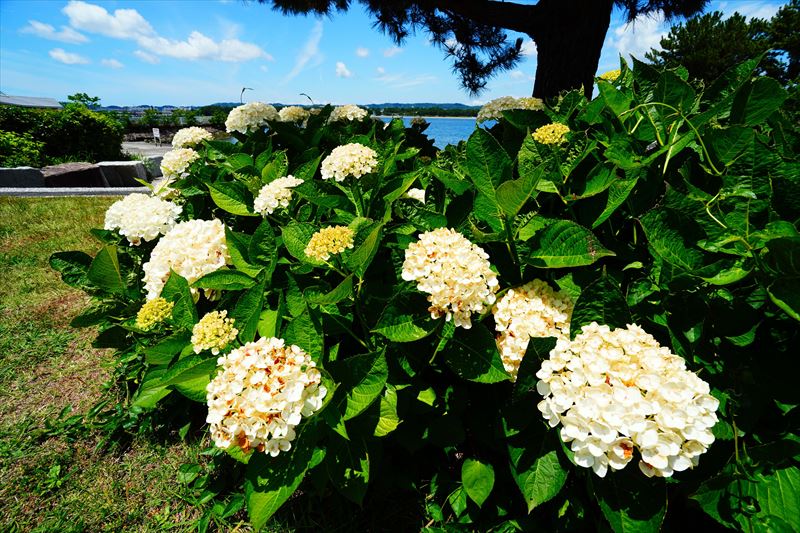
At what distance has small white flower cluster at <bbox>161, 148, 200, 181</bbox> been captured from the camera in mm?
2525

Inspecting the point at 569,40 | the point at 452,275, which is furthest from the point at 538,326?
the point at 569,40

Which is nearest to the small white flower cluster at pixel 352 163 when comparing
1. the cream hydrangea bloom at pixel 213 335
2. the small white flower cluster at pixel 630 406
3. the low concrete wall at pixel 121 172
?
the cream hydrangea bloom at pixel 213 335

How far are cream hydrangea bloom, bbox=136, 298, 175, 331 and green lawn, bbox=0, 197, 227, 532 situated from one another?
871 mm

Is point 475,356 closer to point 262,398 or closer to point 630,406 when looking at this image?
point 630,406

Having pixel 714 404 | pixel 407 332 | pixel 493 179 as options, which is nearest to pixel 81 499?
pixel 407 332

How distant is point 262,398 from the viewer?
0.97m

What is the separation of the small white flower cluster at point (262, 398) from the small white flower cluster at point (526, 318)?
55 cm

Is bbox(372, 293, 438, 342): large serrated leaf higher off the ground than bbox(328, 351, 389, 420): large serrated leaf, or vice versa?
bbox(372, 293, 438, 342): large serrated leaf

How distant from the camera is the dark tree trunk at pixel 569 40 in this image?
5160mm

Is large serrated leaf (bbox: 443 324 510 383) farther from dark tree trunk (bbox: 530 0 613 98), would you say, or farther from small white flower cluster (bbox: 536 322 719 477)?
dark tree trunk (bbox: 530 0 613 98)

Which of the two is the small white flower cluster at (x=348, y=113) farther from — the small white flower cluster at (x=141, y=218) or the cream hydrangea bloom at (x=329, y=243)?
the cream hydrangea bloom at (x=329, y=243)

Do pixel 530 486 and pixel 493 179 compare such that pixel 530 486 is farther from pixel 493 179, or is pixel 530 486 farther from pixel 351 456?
pixel 493 179

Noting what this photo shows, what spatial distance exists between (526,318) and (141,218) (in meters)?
1.91

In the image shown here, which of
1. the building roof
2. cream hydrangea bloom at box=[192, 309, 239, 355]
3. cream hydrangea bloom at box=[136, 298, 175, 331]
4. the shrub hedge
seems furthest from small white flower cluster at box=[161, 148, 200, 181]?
the building roof
